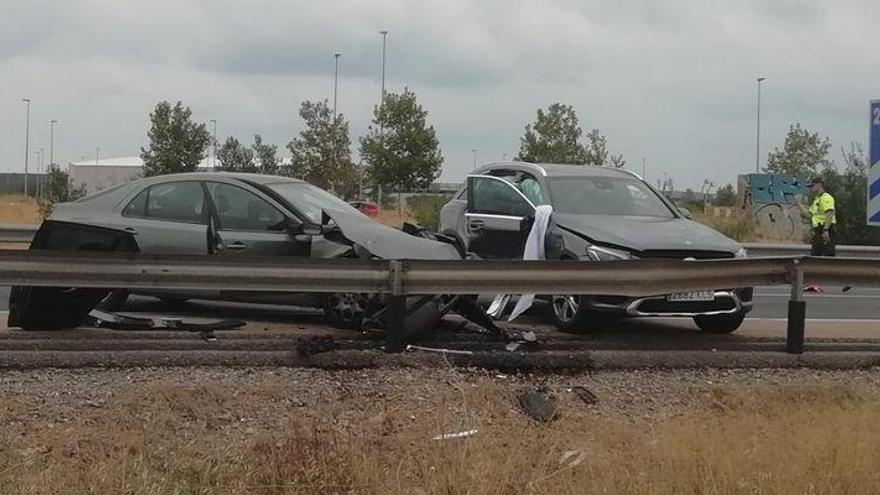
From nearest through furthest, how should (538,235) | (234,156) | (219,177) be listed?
1. (538,235)
2. (219,177)
3. (234,156)

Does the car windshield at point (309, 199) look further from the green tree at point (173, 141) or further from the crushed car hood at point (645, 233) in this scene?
the green tree at point (173, 141)

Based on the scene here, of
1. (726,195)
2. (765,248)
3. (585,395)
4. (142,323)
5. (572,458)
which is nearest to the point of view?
(572,458)

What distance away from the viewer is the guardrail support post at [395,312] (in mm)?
8047

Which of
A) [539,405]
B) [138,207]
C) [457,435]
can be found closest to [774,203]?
[138,207]

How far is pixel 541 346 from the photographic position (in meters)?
8.60

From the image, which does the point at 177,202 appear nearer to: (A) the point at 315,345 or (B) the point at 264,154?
(A) the point at 315,345

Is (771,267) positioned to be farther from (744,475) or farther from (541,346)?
(744,475)

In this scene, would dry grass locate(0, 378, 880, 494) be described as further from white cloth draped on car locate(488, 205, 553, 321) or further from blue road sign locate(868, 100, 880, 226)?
blue road sign locate(868, 100, 880, 226)

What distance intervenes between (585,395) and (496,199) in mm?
4402

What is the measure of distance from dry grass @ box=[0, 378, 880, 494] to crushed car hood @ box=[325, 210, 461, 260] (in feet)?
6.44

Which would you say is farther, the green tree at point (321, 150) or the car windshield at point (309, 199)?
the green tree at point (321, 150)

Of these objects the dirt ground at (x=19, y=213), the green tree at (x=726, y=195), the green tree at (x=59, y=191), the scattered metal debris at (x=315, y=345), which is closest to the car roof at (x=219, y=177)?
the scattered metal debris at (x=315, y=345)

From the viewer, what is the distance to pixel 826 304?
581 inches

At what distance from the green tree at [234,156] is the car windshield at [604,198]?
1193 inches
